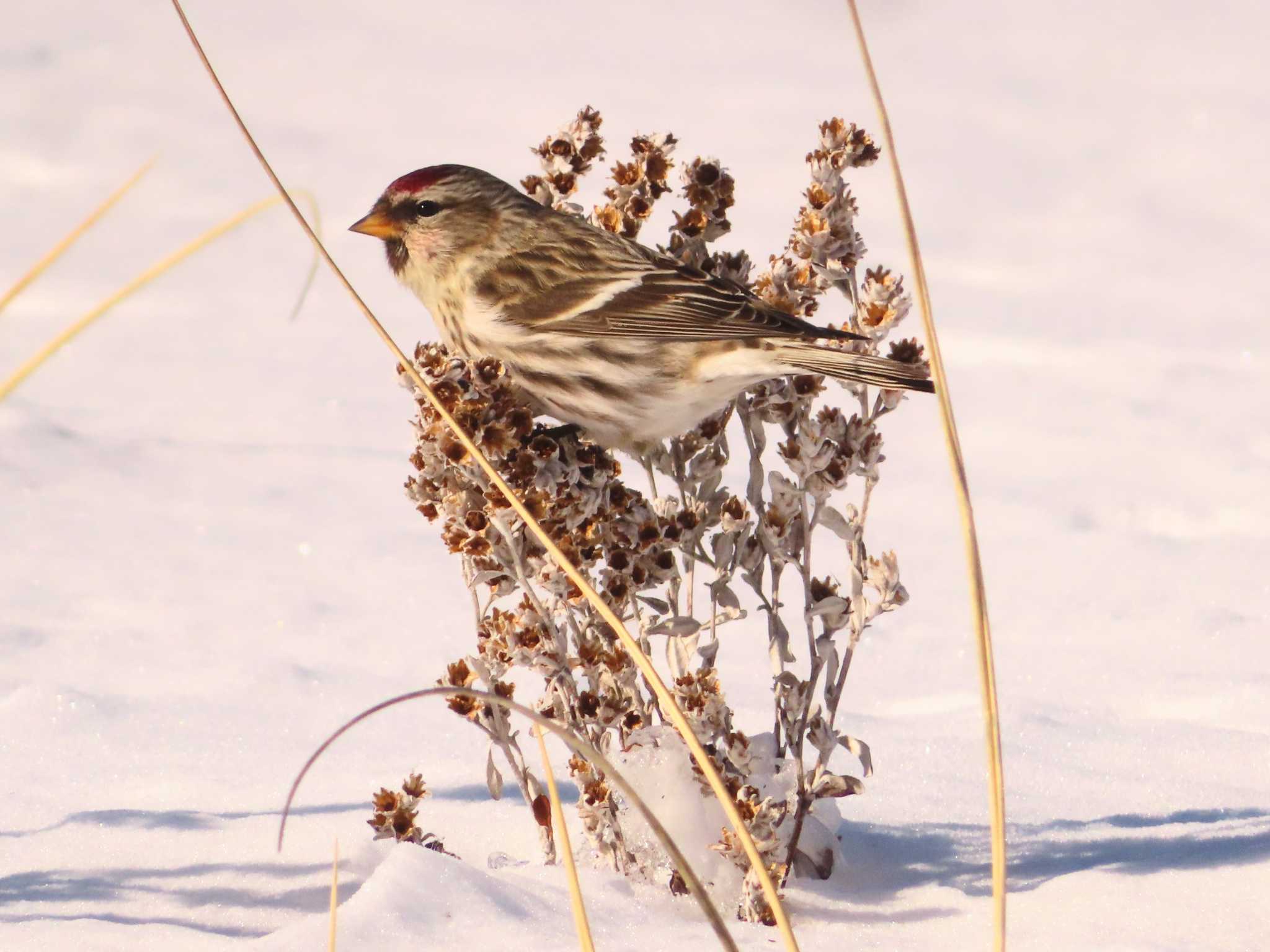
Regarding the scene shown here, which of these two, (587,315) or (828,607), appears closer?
(828,607)

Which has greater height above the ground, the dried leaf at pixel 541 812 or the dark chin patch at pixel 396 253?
the dark chin patch at pixel 396 253

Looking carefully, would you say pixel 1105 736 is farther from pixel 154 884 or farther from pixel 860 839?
pixel 154 884

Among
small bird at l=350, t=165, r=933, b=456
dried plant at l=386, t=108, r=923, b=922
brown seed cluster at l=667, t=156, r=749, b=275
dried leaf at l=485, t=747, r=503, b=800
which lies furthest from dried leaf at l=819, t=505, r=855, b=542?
dried leaf at l=485, t=747, r=503, b=800

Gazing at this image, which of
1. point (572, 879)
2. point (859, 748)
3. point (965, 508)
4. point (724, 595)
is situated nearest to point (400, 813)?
point (724, 595)

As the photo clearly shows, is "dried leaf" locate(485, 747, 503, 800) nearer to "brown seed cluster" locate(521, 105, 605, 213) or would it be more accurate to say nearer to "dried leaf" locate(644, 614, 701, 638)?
"dried leaf" locate(644, 614, 701, 638)

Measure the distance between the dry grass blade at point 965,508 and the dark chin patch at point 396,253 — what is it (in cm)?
205

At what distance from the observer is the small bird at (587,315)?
10.7 feet

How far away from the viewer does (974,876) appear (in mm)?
3447

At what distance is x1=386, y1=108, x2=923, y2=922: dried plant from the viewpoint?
3027 millimetres

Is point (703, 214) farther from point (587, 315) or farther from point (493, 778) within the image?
point (493, 778)

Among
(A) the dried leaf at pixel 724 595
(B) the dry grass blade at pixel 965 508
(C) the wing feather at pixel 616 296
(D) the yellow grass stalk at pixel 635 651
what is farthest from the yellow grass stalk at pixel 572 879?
(C) the wing feather at pixel 616 296

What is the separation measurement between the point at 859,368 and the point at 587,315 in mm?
790

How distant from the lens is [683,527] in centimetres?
321

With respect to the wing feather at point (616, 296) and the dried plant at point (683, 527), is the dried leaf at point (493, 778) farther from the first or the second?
the wing feather at point (616, 296)
